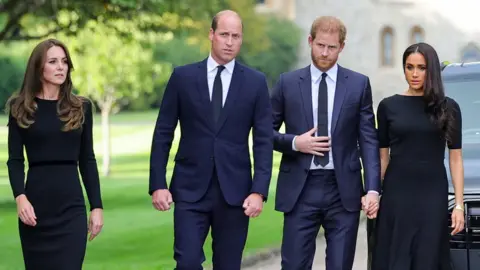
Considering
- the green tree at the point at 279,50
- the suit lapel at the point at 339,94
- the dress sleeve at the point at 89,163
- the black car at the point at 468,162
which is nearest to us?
the dress sleeve at the point at 89,163

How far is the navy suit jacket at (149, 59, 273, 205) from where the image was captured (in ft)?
24.8

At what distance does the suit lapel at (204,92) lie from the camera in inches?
297

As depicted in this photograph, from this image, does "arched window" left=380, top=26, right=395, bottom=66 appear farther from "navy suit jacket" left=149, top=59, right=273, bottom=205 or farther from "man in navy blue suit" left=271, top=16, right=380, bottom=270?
"navy suit jacket" left=149, top=59, right=273, bottom=205

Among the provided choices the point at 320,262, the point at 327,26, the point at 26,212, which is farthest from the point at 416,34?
the point at 26,212

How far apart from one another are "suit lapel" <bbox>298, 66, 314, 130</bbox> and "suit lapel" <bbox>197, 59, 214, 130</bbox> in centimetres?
63

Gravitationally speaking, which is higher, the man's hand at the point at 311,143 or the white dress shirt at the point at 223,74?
the white dress shirt at the point at 223,74

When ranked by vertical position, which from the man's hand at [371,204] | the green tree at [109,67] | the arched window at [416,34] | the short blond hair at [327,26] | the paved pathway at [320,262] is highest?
the arched window at [416,34]

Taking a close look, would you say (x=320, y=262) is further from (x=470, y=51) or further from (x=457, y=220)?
(x=470, y=51)

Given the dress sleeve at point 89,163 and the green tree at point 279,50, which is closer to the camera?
the dress sleeve at point 89,163

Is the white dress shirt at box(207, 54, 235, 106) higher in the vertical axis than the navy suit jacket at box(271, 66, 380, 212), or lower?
higher

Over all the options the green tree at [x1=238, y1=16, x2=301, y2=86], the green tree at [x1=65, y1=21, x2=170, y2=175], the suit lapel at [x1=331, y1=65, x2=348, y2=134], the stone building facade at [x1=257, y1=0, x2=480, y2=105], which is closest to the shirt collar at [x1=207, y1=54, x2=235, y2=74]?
the suit lapel at [x1=331, y1=65, x2=348, y2=134]

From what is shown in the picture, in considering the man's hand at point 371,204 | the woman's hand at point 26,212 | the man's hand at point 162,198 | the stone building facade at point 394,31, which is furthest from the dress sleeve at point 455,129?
the stone building facade at point 394,31

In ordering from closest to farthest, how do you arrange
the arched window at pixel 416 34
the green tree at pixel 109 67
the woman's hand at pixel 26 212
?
the woman's hand at pixel 26 212 < the green tree at pixel 109 67 < the arched window at pixel 416 34

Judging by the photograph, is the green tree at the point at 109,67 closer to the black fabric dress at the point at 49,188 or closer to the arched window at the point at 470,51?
the black fabric dress at the point at 49,188
